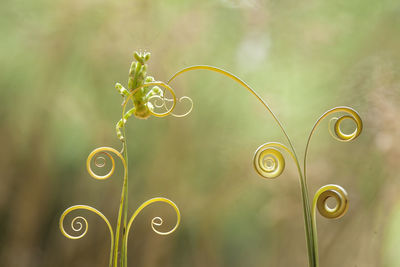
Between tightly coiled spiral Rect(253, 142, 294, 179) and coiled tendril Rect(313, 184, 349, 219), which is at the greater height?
tightly coiled spiral Rect(253, 142, 294, 179)

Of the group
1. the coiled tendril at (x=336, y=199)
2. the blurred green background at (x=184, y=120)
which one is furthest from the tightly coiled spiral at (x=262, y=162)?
the blurred green background at (x=184, y=120)

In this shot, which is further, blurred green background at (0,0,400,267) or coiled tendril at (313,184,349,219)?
blurred green background at (0,0,400,267)

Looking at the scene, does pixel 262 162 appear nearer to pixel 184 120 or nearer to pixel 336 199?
pixel 336 199

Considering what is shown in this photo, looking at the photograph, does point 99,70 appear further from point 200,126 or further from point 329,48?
point 329,48

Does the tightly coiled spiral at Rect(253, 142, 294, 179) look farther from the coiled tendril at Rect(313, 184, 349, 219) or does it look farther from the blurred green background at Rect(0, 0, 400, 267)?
the blurred green background at Rect(0, 0, 400, 267)

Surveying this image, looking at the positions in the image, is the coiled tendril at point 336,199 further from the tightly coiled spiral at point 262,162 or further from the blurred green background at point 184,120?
the blurred green background at point 184,120

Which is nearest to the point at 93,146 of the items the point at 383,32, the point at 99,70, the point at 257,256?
the point at 99,70

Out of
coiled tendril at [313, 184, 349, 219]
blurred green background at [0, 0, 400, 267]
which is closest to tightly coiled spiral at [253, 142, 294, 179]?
coiled tendril at [313, 184, 349, 219]

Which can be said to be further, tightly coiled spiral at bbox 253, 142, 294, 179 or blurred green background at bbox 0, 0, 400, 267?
blurred green background at bbox 0, 0, 400, 267
